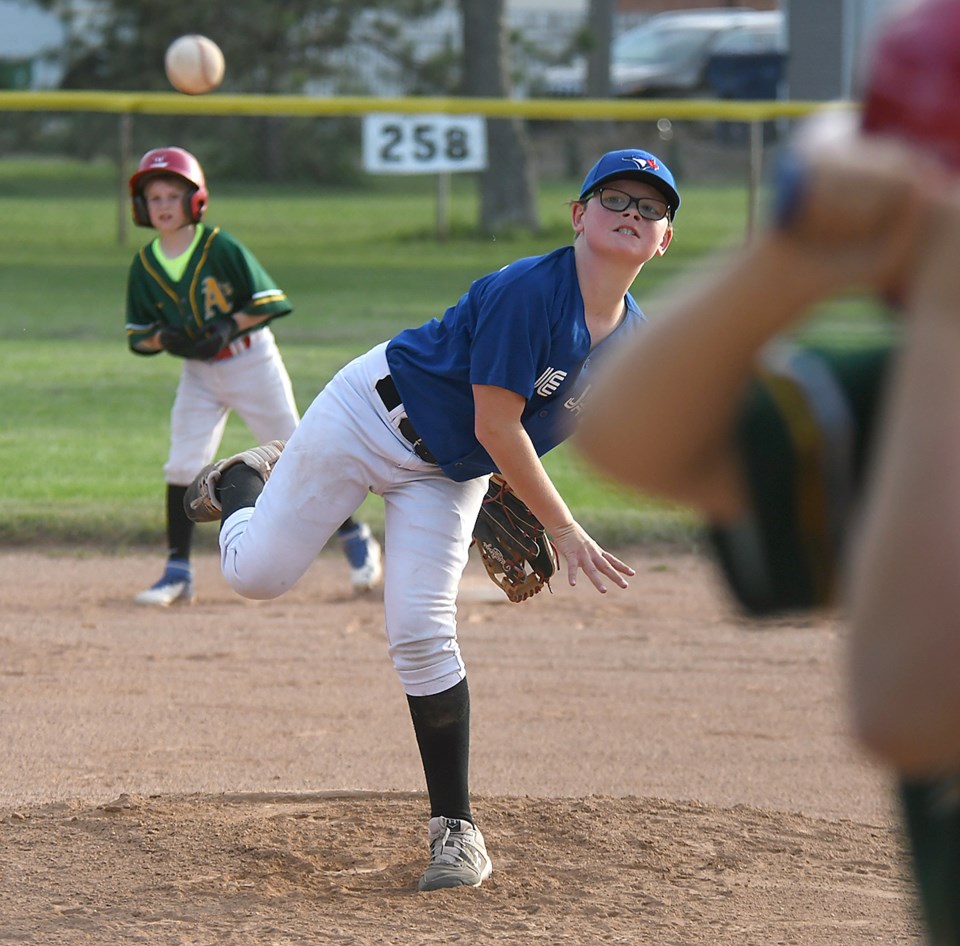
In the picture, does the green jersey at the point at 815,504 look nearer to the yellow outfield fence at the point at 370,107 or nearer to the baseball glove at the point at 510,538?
the baseball glove at the point at 510,538

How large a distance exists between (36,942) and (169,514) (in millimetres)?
3419

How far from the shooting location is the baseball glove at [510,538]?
386 centimetres

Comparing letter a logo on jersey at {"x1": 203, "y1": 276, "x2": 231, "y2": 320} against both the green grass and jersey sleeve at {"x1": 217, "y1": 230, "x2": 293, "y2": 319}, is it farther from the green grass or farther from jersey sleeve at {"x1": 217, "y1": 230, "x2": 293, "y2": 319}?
the green grass

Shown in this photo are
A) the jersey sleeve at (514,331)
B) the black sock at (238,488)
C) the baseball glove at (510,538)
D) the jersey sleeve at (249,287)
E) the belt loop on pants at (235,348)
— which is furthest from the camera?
the belt loop on pants at (235,348)

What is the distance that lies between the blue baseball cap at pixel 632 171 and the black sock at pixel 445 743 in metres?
1.20

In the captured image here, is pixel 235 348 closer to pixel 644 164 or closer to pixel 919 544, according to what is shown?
pixel 644 164

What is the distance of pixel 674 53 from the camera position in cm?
2789

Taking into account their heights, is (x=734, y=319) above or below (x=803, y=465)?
above

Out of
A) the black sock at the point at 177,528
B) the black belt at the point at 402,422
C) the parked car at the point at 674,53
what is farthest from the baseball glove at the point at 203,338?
the parked car at the point at 674,53

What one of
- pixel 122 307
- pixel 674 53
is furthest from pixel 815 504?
pixel 674 53

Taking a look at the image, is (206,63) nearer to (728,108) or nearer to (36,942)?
(728,108)

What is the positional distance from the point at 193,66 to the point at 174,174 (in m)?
5.37

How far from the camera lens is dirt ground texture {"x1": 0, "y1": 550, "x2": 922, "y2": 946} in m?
3.38

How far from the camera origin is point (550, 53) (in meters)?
32.0
